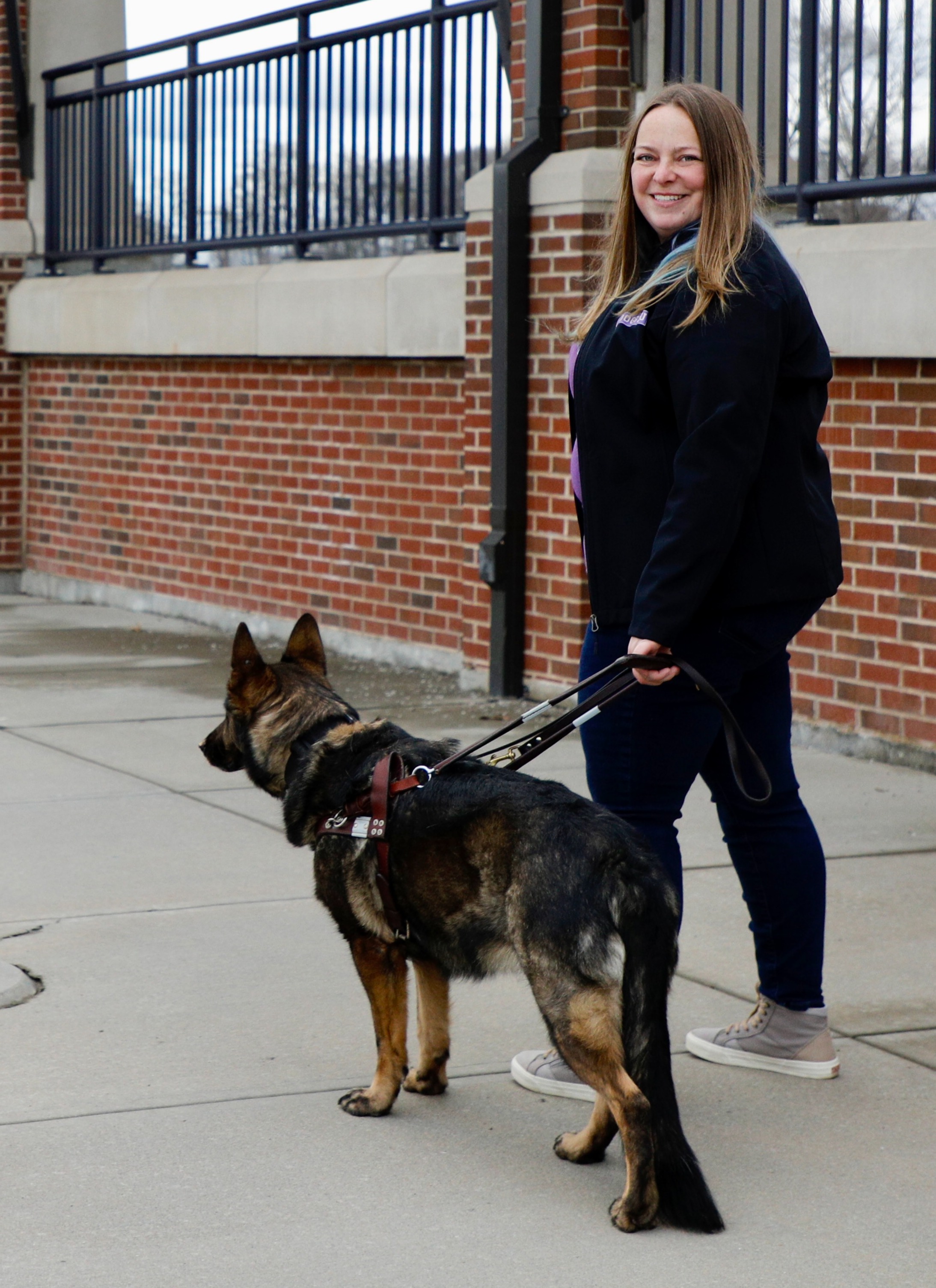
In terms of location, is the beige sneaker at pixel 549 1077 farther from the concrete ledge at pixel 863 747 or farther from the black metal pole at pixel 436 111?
the black metal pole at pixel 436 111

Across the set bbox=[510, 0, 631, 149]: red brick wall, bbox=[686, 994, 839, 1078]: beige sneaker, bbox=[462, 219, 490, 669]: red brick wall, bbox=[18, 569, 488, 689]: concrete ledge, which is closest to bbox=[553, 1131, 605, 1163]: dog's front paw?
bbox=[686, 994, 839, 1078]: beige sneaker

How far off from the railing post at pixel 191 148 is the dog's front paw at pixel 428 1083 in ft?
29.3

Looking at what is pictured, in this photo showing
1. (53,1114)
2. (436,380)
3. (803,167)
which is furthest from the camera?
(436,380)

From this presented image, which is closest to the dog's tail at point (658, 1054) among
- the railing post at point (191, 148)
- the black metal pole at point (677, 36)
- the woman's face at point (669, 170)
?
the woman's face at point (669, 170)

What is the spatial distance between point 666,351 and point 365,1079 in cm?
174

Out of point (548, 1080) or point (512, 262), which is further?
point (512, 262)

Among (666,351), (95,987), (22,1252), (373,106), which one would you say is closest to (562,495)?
(373,106)

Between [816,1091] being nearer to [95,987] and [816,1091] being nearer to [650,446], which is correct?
[650,446]

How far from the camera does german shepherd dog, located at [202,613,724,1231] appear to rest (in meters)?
3.38

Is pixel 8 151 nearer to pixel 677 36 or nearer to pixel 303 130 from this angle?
pixel 303 130

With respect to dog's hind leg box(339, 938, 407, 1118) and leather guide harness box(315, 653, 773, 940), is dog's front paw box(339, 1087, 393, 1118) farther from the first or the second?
leather guide harness box(315, 653, 773, 940)

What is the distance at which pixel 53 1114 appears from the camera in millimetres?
3934

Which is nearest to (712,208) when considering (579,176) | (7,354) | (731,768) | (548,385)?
(731,768)

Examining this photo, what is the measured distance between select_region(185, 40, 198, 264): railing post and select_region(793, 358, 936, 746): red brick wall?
590 centimetres
